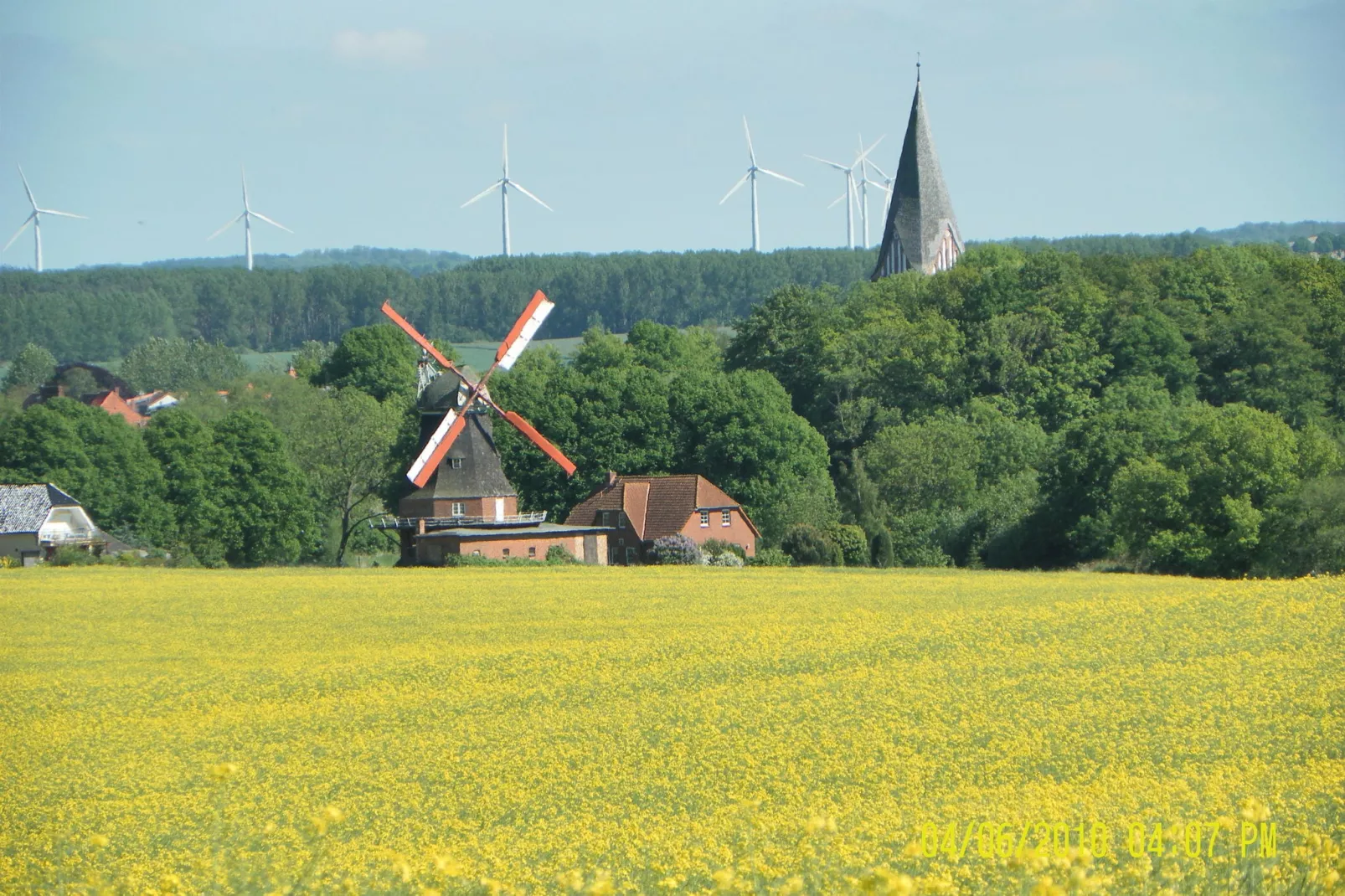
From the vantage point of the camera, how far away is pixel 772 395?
7612 centimetres

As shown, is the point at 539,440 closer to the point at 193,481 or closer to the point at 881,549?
the point at 881,549

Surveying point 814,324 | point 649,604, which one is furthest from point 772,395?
point 649,604

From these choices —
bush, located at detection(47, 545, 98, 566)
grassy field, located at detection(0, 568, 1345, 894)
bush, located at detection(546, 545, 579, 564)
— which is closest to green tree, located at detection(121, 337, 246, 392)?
bush, located at detection(546, 545, 579, 564)

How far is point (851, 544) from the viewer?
63281 mm

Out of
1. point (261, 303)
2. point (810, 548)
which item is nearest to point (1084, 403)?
point (810, 548)

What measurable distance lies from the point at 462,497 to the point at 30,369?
9834cm

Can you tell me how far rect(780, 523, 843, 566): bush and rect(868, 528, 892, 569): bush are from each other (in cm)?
163

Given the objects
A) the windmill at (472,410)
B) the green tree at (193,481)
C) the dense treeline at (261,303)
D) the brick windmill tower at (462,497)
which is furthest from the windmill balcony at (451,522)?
the dense treeline at (261,303)

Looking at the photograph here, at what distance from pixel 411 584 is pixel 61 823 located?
2850 centimetres

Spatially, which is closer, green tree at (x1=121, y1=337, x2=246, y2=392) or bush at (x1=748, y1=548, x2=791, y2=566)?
bush at (x1=748, y1=548, x2=791, y2=566)

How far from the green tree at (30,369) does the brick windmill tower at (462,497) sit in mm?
86597

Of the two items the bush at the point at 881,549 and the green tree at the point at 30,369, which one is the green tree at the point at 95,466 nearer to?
the bush at the point at 881,549

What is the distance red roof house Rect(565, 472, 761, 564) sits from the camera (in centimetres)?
6794

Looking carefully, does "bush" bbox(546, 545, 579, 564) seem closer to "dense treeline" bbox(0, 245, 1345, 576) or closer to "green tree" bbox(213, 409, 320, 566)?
"dense treeline" bbox(0, 245, 1345, 576)
